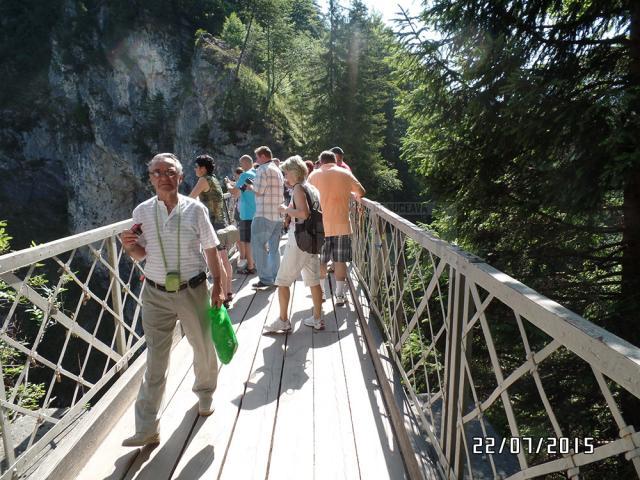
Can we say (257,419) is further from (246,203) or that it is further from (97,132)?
(97,132)

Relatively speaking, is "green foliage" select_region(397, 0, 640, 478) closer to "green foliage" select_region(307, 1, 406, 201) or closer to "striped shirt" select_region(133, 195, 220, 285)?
"striped shirt" select_region(133, 195, 220, 285)

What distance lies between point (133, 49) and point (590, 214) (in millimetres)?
37263

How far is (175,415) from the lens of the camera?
2873 mm

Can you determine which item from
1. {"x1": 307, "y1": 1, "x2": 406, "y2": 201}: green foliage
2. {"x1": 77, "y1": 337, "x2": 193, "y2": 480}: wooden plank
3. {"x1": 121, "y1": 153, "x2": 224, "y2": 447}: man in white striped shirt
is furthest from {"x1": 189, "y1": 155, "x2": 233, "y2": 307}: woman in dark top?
{"x1": 307, "y1": 1, "x2": 406, "y2": 201}: green foliage

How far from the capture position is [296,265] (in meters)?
4.05

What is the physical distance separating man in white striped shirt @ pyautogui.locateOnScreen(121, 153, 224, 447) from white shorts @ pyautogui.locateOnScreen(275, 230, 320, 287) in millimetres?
1511

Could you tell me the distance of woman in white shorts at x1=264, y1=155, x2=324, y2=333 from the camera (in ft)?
12.7

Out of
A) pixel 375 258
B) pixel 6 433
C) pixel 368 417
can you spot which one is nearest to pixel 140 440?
pixel 6 433

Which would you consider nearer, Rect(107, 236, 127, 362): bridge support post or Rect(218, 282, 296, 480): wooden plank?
Rect(218, 282, 296, 480): wooden plank

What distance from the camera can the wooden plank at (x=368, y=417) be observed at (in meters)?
2.39

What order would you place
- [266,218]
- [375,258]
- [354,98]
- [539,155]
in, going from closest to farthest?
[375,258]
[539,155]
[266,218]
[354,98]

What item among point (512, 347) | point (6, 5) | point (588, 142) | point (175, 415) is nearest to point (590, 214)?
point (588, 142)

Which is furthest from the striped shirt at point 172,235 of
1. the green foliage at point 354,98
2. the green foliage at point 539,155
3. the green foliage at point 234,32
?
the green foliage at point 234,32

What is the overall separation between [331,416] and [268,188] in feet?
9.70
